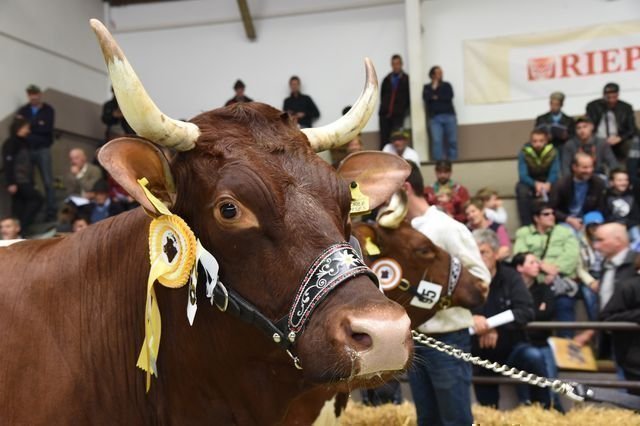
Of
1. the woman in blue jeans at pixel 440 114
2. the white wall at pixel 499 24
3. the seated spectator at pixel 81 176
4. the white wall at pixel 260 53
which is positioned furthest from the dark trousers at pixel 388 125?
the seated spectator at pixel 81 176

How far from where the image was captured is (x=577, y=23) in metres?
14.9

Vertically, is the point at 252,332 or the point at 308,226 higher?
the point at 308,226

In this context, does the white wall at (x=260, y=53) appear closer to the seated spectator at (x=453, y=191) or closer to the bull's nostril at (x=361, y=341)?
the seated spectator at (x=453, y=191)

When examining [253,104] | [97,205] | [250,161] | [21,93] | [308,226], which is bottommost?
[97,205]

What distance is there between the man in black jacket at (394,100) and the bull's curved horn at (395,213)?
9.89m

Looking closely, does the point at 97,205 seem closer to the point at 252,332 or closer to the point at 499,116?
the point at 499,116

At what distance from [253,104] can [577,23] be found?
45.3 feet

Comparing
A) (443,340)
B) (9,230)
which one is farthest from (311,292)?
(9,230)

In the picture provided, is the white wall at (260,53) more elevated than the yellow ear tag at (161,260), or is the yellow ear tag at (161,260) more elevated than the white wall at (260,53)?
the white wall at (260,53)

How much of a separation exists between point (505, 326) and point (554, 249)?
9.74 ft

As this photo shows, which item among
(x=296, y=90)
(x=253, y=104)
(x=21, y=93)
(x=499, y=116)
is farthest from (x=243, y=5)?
(x=253, y=104)

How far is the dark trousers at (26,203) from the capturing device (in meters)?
13.1

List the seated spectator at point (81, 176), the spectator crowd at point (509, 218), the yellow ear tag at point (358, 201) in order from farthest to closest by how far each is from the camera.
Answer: the seated spectator at point (81, 176)
the spectator crowd at point (509, 218)
the yellow ear tag at point (358, 201)

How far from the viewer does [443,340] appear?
16.3 feet
